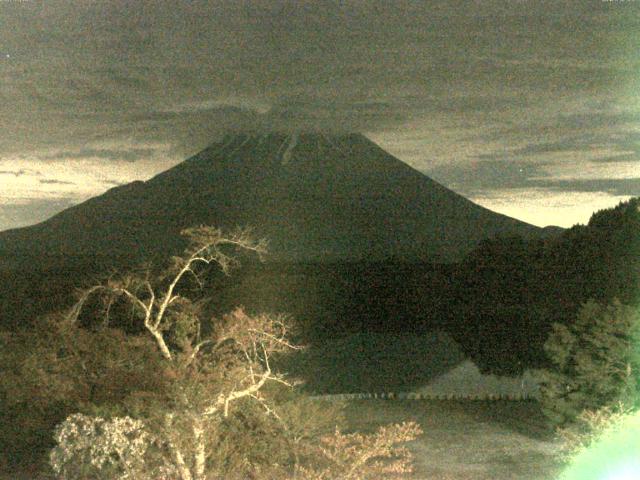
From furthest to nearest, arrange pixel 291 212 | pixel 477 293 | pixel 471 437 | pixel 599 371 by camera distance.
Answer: pixel 291 212 < pixel 477 293 < pixel 471 437 < pixel 599 371

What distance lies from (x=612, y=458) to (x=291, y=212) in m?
122

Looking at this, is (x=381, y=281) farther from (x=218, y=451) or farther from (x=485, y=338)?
(x=218, y=451)

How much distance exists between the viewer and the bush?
14328 mm

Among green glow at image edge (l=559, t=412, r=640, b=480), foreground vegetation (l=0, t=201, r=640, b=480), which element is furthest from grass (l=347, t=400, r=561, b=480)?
green glow at image edge (l=559, t=412, r=640, b=480)

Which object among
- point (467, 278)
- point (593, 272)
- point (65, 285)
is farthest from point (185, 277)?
point (593, 272)

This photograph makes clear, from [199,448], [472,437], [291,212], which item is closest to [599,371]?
[472,437]

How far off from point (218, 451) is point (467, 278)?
4066 centimetres

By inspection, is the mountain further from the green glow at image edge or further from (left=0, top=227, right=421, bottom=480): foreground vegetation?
the green glow at image edge

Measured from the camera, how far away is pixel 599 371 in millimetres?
14430

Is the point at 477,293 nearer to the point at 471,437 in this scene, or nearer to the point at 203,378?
the point at 471,437

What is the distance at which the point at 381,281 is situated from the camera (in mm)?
58531

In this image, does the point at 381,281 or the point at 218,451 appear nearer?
the point at 218,451

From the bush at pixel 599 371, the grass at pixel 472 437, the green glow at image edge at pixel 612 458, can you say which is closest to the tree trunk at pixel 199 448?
the grass at pixel 472 437

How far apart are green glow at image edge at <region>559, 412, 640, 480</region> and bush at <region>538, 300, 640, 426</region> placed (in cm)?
282
